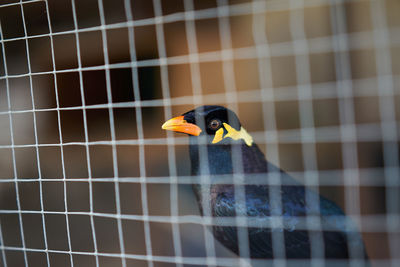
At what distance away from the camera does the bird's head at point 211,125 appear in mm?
1325

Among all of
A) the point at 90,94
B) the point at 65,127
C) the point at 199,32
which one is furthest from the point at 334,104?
the point at 65,127

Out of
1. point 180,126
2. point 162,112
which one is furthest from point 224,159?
point 162,112

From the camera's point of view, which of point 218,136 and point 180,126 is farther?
point 218,136

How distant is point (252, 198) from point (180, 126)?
1.32 feet

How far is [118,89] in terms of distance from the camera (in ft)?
6.46

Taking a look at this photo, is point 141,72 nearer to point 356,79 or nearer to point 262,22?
point 262,22

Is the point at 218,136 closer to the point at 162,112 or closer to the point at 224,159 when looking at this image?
the point at 224,159

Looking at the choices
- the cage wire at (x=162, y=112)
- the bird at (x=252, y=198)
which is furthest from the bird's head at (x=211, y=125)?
the cage wire at (x=162, y=112)

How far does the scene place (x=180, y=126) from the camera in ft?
4.32

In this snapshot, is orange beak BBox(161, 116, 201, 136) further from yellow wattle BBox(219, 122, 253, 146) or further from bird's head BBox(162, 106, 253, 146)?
yellow wattle BBox(219, 122, 253, 146)

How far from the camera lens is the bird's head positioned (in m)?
1.33

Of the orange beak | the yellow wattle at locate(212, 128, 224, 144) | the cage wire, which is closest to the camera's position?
the orange beak

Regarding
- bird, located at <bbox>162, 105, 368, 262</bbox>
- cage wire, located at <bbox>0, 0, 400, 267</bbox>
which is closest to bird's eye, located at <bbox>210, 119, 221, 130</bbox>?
bird, located at <bbox>162, 105, 368, 262</bbox>

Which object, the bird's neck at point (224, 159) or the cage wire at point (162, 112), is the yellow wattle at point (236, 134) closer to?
the bird's neck at point (224, 159)
